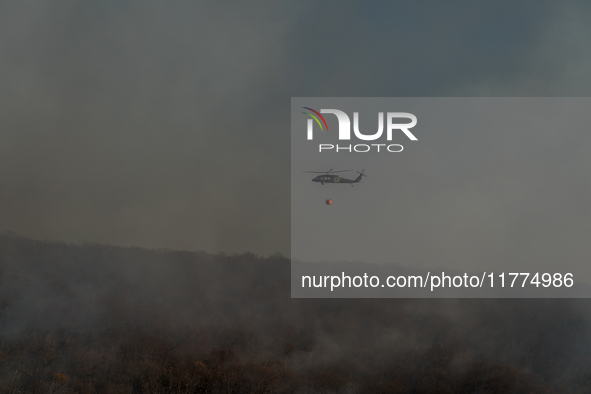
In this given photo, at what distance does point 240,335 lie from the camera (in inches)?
2803

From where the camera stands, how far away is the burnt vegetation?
54.2 metres

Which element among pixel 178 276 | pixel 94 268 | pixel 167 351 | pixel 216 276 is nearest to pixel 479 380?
pixel 167 351

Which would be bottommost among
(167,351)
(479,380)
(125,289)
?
(479,380)

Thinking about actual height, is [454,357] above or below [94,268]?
below

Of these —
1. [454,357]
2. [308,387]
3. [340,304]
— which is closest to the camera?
[308,387]

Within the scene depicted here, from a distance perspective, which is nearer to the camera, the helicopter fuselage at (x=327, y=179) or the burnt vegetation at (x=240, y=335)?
the helicopter fuselage at (x=327, y=179)

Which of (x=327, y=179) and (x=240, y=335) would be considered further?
(x=240, y=335)

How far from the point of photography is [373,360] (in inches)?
2704

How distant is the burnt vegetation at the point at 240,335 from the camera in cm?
5416

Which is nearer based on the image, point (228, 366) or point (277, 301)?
point (228, 366)

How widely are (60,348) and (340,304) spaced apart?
180 feet

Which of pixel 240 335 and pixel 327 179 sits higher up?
pixel 327 179

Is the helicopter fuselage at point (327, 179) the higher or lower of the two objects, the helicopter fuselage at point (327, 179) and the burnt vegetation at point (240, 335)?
the higher

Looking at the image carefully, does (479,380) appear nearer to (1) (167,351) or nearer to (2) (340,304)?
(2) (340,304)
